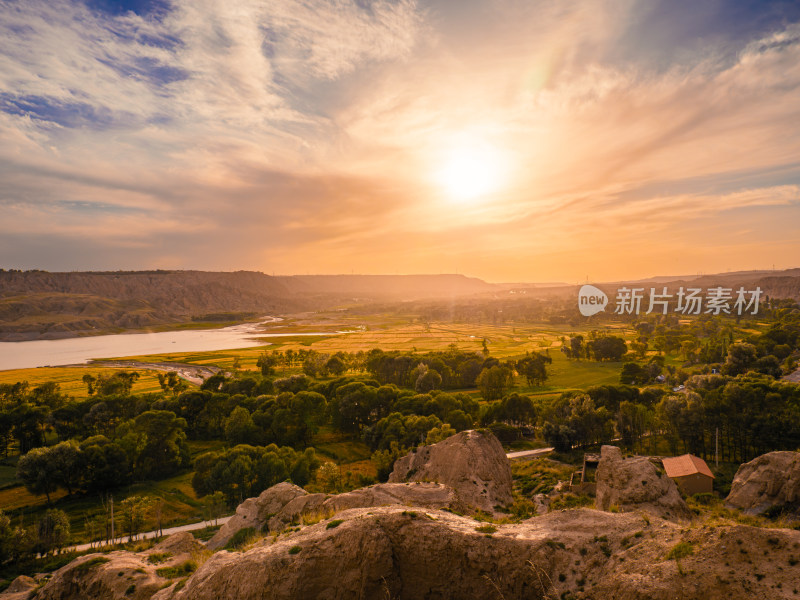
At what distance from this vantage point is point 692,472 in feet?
116

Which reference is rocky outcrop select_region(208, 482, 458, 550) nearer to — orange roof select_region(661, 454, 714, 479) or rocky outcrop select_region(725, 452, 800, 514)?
rocky outcrop select_region(725, 452, 800, 514)

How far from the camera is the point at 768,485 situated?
29500 mm

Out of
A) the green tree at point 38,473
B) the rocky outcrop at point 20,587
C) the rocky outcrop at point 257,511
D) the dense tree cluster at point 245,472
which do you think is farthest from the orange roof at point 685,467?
the green tree at point 38,473

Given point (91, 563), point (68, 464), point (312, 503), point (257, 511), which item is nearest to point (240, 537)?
point (257, 511)

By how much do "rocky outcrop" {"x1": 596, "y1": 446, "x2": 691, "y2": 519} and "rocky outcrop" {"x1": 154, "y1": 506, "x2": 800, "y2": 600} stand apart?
1015cm

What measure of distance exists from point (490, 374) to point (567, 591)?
69.9 metres

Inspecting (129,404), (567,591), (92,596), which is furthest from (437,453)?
(129,404)

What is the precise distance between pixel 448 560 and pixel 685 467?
34140 mm

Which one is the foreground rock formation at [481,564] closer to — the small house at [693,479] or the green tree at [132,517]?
the green tree at [132,517]

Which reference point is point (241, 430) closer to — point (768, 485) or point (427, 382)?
point (427, 382)

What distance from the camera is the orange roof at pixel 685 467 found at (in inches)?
1411

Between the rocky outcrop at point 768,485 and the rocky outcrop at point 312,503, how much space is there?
968 inches

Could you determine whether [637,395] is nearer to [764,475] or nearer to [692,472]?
[692,472]

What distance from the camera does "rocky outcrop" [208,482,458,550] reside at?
71.1 ft
